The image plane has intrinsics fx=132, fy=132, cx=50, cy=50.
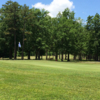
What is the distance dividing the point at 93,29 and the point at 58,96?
54.5m

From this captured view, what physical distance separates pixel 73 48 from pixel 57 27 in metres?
10.2

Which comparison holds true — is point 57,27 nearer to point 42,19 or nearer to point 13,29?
point 42,19

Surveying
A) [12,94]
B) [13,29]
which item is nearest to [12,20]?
[13,29]

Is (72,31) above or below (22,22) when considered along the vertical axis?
below

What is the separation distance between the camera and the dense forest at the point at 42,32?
4794 cm

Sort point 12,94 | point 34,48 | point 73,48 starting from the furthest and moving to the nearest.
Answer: point 34,48 < point 73,48 < point 12,94

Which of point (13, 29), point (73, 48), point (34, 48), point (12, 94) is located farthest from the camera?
point (34, 48)

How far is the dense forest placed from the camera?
47.9 meters

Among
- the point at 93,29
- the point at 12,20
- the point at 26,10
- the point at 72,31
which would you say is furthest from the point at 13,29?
the point at 93,29

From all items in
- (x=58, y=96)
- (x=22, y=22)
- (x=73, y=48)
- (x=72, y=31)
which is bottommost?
(x=58, y=96)

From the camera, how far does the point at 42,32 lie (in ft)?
178

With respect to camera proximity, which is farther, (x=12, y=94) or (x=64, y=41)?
(x=64, y=41)

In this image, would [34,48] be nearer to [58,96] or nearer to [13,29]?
[13,29]

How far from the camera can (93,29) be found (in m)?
56.0
